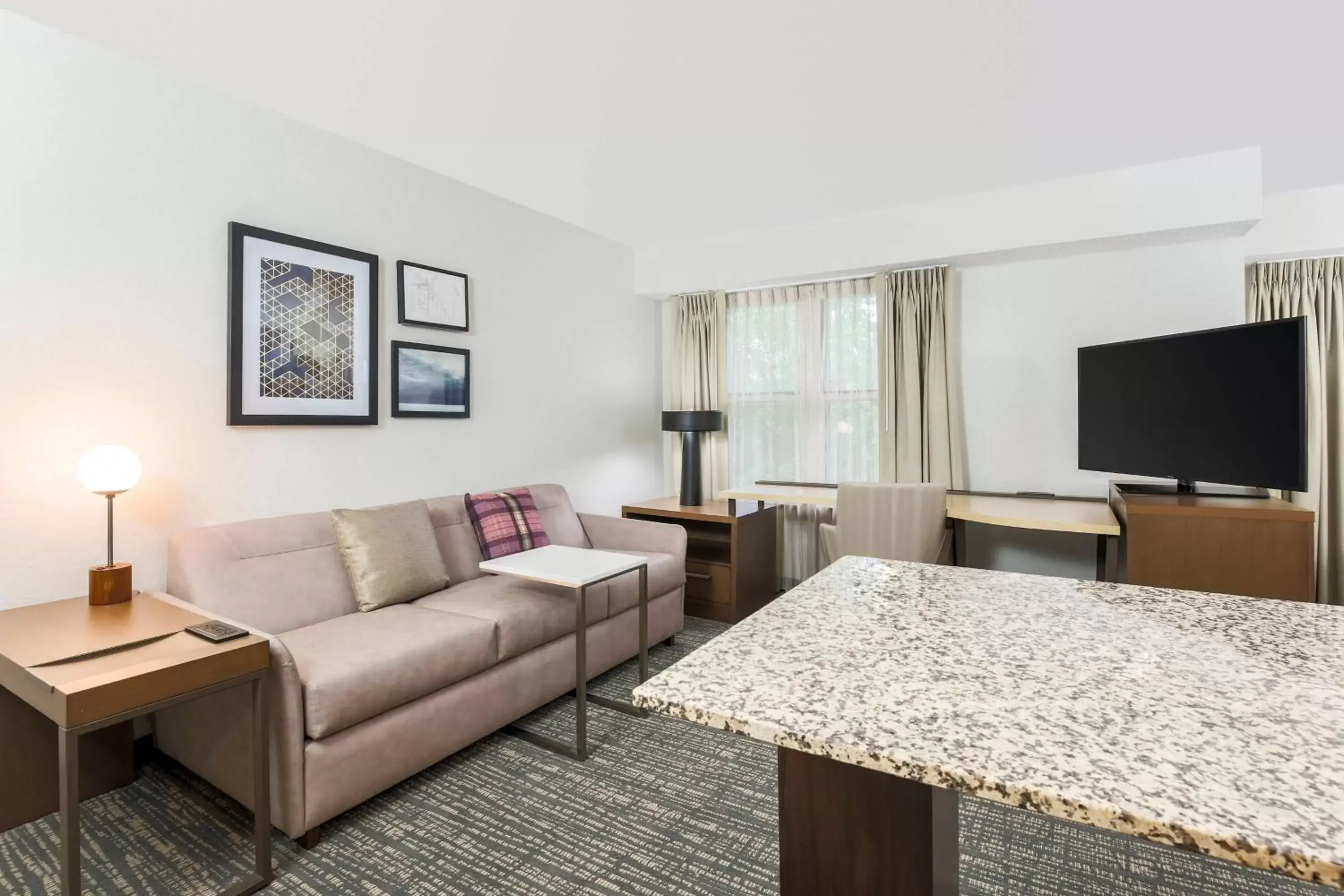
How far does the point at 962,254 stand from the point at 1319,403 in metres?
2.17

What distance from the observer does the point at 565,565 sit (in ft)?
8.11

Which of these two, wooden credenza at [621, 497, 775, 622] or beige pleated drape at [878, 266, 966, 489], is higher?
beige pleated drape at [878, 266, 966, 489]

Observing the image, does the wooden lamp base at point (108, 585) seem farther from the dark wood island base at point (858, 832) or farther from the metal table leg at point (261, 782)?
the dark wood island base at point (858, 832)

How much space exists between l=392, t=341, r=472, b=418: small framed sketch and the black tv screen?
3.19m

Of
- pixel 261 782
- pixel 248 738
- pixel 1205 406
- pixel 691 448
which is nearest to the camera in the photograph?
pixel 261 782

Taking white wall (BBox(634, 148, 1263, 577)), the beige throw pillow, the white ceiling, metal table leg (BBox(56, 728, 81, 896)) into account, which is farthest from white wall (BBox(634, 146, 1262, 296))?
metal table leg (BBox(56, 728, 81, 896))

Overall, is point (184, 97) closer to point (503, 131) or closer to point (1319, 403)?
point (503, 131)

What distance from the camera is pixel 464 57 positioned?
Result: 7.12 feet

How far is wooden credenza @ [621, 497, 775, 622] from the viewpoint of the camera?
12.3ft

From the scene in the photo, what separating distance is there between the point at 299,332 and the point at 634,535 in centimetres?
190

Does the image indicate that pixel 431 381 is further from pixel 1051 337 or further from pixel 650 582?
pixel 1051 337

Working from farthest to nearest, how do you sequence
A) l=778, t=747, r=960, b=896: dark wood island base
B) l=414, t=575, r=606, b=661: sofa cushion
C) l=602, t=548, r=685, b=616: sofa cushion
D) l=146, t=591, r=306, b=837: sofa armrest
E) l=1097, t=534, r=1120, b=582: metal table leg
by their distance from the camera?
l=602, t=548, r=685, b=616: sofa cushion → l=1097, t=534, r=1120, b=582: metal table leg → l=414, t=575, r=606, b=661: sofa cushion → l=146, t=591, r=306, b=837: sofa armrest → l=778, t=747, r=960, b=896: dark wood island base

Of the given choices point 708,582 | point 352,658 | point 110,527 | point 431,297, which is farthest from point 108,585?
point 708,582

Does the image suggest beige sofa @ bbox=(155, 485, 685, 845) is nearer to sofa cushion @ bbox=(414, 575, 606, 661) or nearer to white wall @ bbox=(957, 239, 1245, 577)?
sofa cushion @ bbox=(414, 575, 606, 661)
